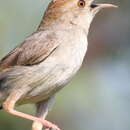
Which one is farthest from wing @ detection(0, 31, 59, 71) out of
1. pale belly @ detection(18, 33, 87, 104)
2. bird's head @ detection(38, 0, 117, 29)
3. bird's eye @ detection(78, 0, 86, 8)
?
bird's eye @ detection(78, 0, 86, 8)

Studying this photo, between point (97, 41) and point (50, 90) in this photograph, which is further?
point (97, 41)

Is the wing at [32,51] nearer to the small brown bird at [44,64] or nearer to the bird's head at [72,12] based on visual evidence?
the small brown bird at [44,64]

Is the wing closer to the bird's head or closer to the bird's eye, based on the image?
the bird's head

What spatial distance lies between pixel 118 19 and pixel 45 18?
3.75 metres

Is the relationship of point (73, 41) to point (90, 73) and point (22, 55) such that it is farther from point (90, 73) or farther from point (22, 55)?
point (90, 73)

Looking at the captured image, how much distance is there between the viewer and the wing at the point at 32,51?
11.7 m

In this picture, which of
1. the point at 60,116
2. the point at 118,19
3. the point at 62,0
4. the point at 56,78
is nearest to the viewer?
the point at 56,78

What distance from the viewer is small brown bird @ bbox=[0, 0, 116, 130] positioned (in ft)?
37.6

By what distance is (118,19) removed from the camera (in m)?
16.0

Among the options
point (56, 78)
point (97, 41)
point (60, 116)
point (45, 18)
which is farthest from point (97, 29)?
point (56, 78)

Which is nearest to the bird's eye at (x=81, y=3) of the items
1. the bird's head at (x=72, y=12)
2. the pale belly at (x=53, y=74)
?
the bird's head at (x=72, y=12)

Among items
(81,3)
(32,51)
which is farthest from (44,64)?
(81,3)

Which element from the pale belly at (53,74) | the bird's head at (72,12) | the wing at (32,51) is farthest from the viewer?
the bird's head at (72,12)

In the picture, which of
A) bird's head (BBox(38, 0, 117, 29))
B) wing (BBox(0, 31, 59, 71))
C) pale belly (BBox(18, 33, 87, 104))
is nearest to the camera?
pale belly (BBox(18, 33, 87, 104))
